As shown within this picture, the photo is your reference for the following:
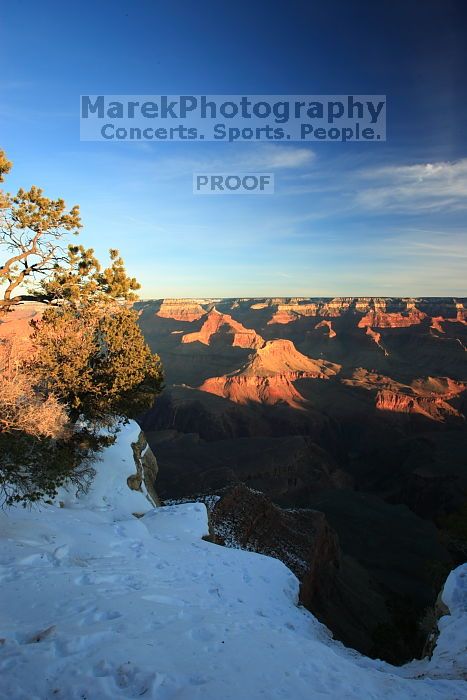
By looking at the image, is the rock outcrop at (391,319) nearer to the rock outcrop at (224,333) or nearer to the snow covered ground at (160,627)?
the rock outcrop at (224,333)

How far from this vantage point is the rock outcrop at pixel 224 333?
15738cm

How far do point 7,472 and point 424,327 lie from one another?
18018cm

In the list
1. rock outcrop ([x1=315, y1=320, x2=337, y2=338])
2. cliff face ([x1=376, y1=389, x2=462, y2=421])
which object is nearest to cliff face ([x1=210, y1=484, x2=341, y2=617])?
cliff face ([x1=376, y1=389, x2=462, y2=421])

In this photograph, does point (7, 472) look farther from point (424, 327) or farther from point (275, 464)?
point (424, 327)

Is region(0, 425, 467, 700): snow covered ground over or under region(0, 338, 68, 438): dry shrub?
under

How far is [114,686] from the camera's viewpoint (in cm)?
572

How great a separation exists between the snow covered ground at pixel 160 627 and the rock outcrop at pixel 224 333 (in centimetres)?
13665

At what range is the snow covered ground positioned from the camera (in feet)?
19.7

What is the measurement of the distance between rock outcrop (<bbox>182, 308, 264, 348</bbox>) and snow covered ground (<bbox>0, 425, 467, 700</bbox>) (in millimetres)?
136645

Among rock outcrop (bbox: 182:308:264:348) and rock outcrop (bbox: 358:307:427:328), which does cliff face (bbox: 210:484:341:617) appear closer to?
rock outcrop (bbox: 182:308:264:348)

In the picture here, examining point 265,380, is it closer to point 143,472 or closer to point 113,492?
point 143,472

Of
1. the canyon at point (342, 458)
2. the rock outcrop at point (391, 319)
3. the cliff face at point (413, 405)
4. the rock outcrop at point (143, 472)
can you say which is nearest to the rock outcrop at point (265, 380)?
the canyon at point (342, 458)

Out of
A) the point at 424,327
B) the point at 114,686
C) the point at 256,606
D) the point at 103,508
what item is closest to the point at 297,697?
the point at 114,686

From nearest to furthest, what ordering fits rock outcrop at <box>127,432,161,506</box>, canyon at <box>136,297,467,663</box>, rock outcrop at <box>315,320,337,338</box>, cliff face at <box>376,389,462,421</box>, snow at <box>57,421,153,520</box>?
snow at <box>57,421,153,520</box> < rock outcrop at <box>127,432,161,506</box> < canyon at <box>136,297,467,663</box> < cliff face at <box>376,389,462,421</box> < rock outcrop at <box>315,320,337,338</box>
